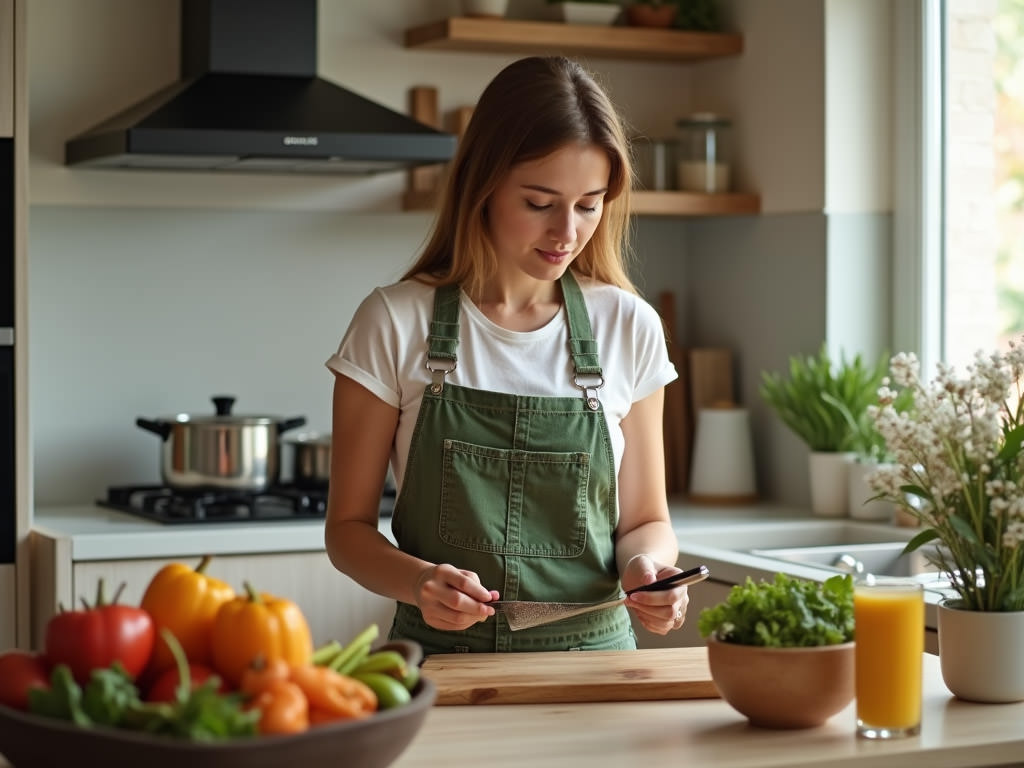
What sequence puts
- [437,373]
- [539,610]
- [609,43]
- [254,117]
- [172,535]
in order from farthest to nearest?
[609,43] → [254,117] → [172,535] → [437,373] → [539,610]

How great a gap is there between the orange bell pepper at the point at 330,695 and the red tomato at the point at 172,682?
73 millimetres

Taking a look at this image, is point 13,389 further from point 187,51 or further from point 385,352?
point 385,352

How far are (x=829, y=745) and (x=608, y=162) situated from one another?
0.81 m

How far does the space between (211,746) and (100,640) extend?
0.17 meters

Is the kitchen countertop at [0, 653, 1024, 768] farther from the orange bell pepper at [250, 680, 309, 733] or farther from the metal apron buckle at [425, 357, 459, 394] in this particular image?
the metal apron buckle at [425, 357, 459, 394]

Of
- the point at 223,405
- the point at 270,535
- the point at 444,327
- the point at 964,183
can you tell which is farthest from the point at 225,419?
the point at 964,183

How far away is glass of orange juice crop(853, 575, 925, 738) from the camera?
4.85 ft

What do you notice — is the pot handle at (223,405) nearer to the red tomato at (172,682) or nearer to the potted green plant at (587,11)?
the potted green plant at (587,11)

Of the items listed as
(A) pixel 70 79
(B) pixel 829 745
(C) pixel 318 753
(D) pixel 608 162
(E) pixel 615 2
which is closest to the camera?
(C) pixel 318 753

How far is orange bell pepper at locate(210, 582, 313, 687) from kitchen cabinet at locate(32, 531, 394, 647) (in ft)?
5.57

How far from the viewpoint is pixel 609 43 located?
3629 mm

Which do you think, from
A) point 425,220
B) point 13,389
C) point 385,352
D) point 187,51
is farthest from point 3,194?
point 385,352

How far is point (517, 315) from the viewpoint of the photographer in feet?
6.71

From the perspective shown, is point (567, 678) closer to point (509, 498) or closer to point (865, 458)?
point (509, 498)
